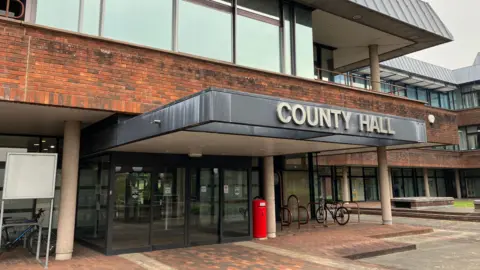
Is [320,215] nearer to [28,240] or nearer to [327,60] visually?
[327,60]

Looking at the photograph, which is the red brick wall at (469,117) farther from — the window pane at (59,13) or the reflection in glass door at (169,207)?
the window pane at (59,13)

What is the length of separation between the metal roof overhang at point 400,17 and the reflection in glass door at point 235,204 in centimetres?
569

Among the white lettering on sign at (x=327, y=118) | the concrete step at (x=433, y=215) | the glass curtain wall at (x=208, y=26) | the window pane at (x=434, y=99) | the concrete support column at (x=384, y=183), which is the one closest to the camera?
the white lettering on sign at (x=327, y=118)

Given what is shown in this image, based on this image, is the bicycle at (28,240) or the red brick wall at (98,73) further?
the bicycle at (28,240)

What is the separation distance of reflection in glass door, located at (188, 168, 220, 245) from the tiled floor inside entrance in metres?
0.48

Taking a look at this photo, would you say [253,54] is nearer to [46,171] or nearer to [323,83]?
[323,83]

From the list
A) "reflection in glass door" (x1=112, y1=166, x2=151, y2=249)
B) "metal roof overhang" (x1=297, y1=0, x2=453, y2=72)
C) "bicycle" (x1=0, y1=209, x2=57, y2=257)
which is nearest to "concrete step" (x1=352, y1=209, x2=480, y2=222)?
"metal roof overhang" (x1=297, y1=0, x2=453, y2=72)

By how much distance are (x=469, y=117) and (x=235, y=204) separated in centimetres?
2863

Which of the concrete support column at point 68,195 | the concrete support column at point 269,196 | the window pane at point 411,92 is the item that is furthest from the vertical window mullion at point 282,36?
the window pane at point 411,92

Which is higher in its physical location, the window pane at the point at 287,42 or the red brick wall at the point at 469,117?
the red brick wall at the point at 469,117

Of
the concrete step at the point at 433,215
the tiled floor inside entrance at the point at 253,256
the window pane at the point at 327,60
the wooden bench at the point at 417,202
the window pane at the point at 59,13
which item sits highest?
the window pane at the point at 327,60

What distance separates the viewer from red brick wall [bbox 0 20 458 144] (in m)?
6.90

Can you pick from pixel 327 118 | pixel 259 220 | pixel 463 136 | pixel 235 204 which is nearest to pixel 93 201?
pixel 235 204

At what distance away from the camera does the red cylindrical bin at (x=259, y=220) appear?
11273 millimetres
